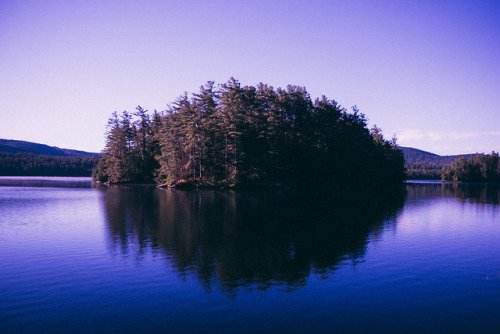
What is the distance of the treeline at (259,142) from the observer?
2891 inches

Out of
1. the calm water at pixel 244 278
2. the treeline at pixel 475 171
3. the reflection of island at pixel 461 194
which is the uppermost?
the treeline at pixel 475 171

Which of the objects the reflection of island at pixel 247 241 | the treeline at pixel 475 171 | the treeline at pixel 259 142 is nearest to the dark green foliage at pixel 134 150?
the treeline at pixel 259 142

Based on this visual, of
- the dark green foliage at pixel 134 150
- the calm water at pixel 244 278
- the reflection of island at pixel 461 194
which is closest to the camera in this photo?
the calm water at pixel 244 278

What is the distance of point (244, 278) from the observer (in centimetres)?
1309

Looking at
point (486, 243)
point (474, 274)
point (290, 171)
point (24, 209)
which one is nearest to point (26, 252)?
point (24, 209)

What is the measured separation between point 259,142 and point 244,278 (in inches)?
2544

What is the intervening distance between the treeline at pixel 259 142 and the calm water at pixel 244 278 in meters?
48.9

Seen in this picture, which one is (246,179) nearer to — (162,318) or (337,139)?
(337,139)

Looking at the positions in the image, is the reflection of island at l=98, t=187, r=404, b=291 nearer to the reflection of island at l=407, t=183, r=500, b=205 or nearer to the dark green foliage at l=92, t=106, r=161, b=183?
the reflection of island at l=407, t=183, r=500, b=205

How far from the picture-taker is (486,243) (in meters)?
20.8

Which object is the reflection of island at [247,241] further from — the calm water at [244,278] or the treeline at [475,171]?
the treeline at [475,171]

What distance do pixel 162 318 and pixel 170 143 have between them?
75.5 meters

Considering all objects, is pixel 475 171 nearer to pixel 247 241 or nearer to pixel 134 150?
pixel 134 150

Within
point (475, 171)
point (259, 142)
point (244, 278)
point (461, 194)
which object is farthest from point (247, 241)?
point (475, 171)
